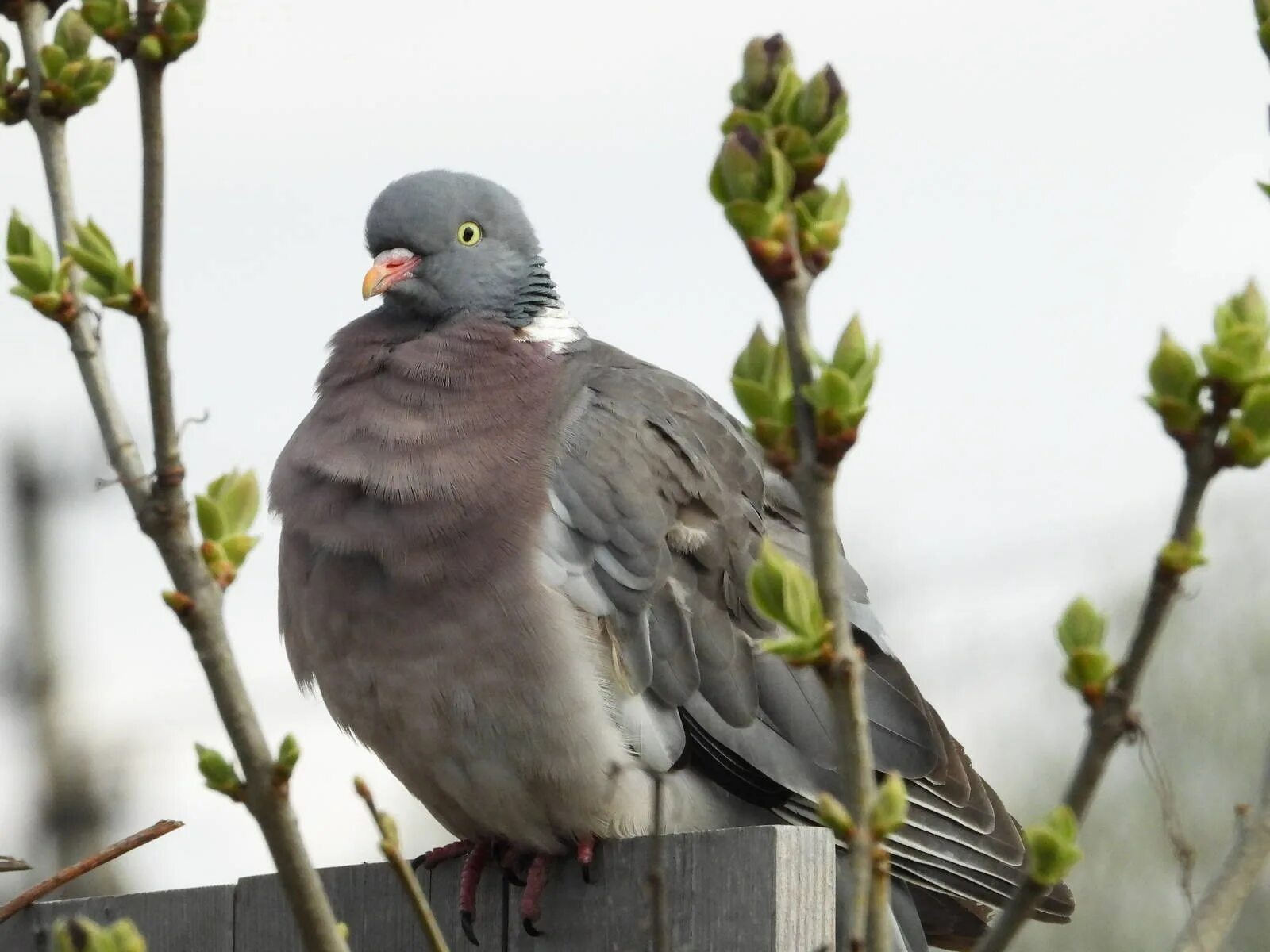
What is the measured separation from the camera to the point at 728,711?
340 cm

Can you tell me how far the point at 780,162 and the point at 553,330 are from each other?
112 inches

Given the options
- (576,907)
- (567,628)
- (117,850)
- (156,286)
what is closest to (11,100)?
(156,286)

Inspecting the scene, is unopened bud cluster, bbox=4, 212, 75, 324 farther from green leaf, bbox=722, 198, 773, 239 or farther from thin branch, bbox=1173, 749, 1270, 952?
thin branch, bbox=1173, 749, 1270, 952

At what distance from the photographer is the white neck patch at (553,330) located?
3.89m

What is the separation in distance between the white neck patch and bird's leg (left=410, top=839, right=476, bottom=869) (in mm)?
1087

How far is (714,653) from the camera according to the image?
3439mm

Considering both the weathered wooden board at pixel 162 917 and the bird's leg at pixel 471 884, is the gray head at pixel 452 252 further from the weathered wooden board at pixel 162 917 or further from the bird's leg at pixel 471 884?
the weathered wooden board at pixel 162 917

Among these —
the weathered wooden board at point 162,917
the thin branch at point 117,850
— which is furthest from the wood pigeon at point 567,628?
the thin branch at point 117,850

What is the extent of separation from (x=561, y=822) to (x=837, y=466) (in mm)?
2154

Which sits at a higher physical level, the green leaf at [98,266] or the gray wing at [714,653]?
the green leaf at [98,266]

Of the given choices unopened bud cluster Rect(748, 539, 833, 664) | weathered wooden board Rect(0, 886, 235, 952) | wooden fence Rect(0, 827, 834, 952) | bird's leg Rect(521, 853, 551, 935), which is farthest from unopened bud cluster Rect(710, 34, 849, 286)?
weathered wooden board Rect(0, 886, 235, 952)

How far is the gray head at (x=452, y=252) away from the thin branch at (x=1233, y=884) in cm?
293

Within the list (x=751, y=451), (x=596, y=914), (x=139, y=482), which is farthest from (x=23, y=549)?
(x=139, y=482)

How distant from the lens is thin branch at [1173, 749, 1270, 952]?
1.12 m
